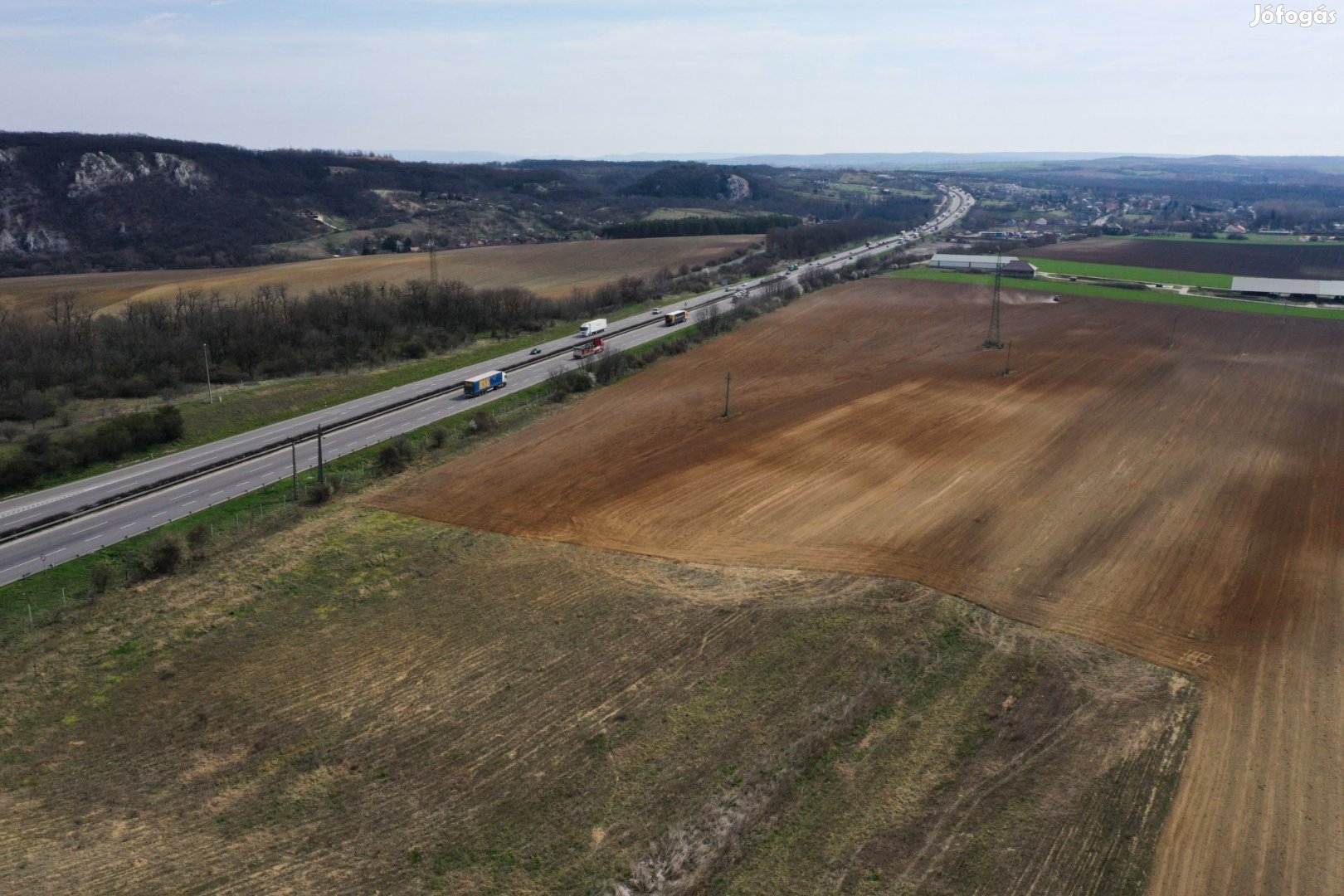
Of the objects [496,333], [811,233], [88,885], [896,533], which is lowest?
[88,885]

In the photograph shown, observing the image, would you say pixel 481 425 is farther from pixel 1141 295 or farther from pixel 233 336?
pixel 1141 295

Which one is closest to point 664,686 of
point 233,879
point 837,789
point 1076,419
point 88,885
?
point 837,789

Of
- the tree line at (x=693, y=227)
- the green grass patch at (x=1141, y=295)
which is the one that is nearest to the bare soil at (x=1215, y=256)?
the green grass patch at (x=1141, y=295)

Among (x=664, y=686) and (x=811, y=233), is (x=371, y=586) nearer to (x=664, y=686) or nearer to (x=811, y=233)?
(x=664, y=686)

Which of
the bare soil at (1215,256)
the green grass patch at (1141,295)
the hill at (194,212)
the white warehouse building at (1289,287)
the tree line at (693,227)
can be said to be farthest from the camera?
the tree line at (693,227)

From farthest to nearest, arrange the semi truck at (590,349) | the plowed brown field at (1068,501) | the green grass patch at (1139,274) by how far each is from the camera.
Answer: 1. the green grass patch at (1139,274)
2. the semi truck at (590,349)
3. the plowed brown field at (1068,501)

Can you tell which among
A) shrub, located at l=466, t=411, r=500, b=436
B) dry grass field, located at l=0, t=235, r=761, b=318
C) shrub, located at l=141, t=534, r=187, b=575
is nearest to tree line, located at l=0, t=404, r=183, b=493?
shrub, located at l=141, t=534, r=187, b=575

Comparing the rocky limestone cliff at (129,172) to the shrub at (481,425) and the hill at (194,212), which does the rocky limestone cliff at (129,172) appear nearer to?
the hill at (194,212)
